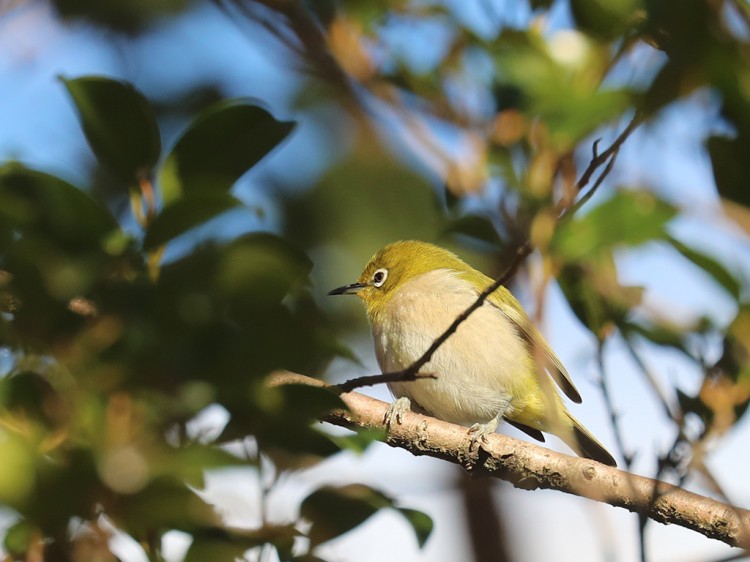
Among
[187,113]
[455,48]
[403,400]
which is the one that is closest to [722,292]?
[455,48]

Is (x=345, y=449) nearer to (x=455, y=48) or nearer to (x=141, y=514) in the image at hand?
(x=141, y=514)

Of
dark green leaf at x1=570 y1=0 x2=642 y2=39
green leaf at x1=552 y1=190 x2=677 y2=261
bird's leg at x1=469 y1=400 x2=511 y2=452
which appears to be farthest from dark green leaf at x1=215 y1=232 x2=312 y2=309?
bird's leg at x1=469 y1=400 x2=511 y2=452

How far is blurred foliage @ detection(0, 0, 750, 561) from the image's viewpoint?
1.44m

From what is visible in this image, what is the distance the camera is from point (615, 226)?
1.68 metres

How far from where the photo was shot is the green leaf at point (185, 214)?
5.40 feet

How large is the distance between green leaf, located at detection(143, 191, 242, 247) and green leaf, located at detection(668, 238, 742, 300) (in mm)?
936

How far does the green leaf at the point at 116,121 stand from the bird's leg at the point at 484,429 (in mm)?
1664

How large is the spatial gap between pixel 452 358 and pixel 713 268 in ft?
9.15

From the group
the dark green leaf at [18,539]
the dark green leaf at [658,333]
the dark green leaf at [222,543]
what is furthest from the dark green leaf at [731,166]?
the dark green leaf at [18,539]

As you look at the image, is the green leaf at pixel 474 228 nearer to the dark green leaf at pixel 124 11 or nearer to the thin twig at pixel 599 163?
the thin twig at pixel 599 163

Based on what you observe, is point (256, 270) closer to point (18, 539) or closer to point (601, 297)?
point (18, 539)

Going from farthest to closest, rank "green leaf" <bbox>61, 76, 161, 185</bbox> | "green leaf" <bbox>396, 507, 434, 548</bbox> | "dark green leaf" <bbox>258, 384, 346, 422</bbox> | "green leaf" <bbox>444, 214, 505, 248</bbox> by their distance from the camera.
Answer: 1. "green leaf" <bbox>444, 214, 505, 248</bbox>
2. "green leaf" <bbox>396, 507, 434, 548</bbox>
3. "green leaf" <bbox>61, 76, 161, 185</bbox>
4. "dark green leaf" <bbox>258, 384, 346, 422</bbox>

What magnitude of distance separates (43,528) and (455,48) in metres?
1.83

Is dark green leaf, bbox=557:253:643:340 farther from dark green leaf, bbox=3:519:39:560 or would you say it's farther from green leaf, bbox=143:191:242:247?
dark green leaf, bbox=3:519:39:560
